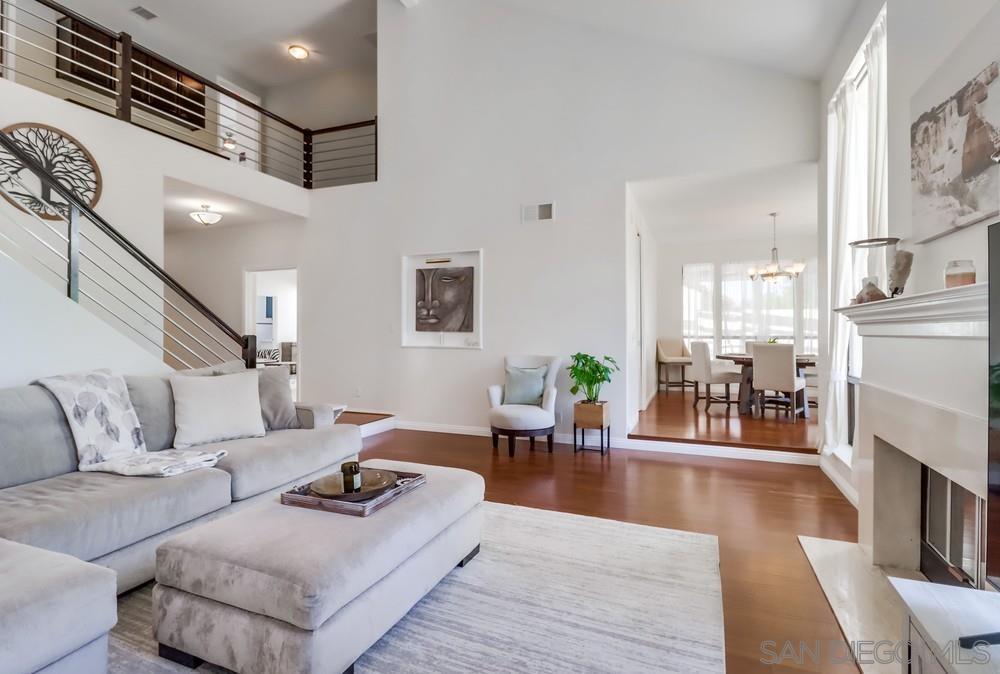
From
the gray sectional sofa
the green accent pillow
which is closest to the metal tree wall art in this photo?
the gray sectional sofa

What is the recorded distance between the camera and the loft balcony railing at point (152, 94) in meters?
4.61

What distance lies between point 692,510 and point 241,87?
851 centimetres

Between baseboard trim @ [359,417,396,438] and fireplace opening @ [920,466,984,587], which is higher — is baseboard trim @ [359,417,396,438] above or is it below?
below

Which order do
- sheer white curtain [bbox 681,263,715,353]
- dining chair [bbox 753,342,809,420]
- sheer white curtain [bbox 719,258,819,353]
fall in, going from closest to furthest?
1. dining chair [bbox 753,342,809,420]
2. sheer white curtain [bbox 719,258,819,353]
3. sheer white curtain [bbox 681,263,715,353]

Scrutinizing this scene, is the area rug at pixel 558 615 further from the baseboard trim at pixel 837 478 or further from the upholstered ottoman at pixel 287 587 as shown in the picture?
the baseboard trim at pixel 837 478

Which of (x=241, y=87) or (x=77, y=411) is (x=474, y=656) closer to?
(x=77, y=411)

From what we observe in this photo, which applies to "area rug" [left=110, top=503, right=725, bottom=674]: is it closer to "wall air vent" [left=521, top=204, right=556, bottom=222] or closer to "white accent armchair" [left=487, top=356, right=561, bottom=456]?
"white accent armchair" [left=487, top=356, right=561, bottom=456]

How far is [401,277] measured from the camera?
234 inches

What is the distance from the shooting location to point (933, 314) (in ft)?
6.13

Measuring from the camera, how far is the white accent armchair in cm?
460

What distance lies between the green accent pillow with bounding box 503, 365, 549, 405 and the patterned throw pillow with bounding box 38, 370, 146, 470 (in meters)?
3.04

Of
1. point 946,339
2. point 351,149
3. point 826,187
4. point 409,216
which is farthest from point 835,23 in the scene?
point 351,149

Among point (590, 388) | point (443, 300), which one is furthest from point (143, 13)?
point (590, 388)

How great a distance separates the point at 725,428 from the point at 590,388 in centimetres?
185
